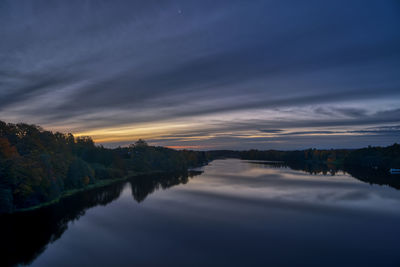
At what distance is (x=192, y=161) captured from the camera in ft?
407

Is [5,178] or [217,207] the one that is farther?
[217,207]

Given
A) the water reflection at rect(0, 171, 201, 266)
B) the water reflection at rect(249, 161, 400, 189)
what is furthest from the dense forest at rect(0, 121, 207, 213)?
the water reflection at rect(249, 161, 400, 189)

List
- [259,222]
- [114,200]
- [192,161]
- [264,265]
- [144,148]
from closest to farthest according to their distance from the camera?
1. [264,265]
2. [259,222]
3. [114,200]
4. [144,148]
5. [192,161]

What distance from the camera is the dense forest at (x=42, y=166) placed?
103 ft

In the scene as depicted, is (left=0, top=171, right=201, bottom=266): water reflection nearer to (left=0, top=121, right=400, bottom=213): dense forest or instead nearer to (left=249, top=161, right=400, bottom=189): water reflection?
(left=0, top=121, right=400, bottom=213): dense forest

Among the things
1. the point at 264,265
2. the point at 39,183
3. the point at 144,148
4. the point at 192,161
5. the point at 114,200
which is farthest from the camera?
the point at 192,161

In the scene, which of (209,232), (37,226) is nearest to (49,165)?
(37,226)

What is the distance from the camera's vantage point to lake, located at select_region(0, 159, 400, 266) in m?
18.6

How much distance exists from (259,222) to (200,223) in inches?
256

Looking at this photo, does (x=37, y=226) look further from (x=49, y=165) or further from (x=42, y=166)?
(x=49, y=165)

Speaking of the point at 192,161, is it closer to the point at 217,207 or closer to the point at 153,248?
the point at 217,207

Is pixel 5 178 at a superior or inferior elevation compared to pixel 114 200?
superior

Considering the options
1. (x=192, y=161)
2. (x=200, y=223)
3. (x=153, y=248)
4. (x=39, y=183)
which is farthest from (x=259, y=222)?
(x=192, y=161)

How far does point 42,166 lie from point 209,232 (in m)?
27.0
